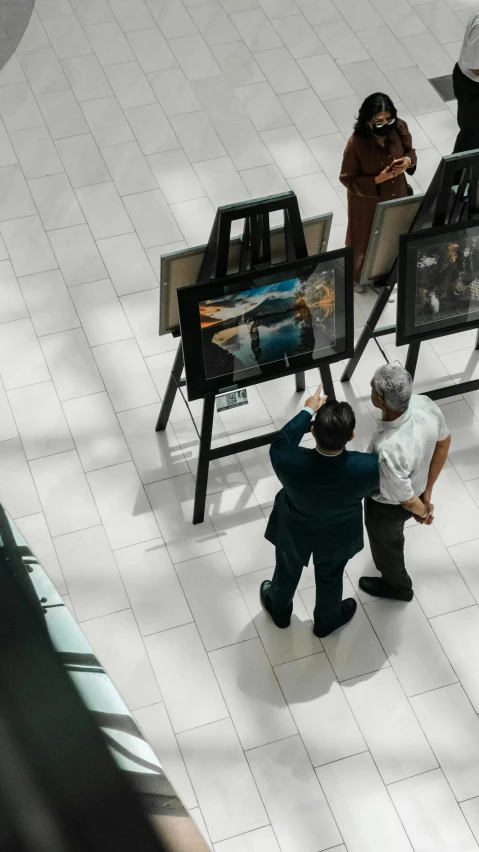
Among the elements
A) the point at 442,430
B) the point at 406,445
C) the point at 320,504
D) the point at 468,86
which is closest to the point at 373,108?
the point at 468,86

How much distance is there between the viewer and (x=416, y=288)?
4.95 m

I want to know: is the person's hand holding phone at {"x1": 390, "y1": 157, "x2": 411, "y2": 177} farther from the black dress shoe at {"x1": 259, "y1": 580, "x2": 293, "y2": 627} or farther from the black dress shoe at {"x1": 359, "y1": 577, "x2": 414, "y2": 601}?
the black dress shoe at {"x1": 259, "y1": 580, "x2": 293, "y2": 627}

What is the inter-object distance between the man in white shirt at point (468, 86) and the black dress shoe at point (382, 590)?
322cm

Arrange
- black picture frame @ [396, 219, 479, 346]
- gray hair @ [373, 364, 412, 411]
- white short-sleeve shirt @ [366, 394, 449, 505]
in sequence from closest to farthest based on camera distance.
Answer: gray hair @ [373, 364, 412, 411] → white short-sleeve shirt @ [366, 394, 449, 505] → black picture frame @ [396, 219, 479, 346]

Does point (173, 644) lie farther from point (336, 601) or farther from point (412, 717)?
point (412, 717)

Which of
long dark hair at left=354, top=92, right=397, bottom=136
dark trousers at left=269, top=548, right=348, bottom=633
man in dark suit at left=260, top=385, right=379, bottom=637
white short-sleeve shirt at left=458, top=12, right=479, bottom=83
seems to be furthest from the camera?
white short-sleeve shirt at left=458, top=12, right=479, bottom=83

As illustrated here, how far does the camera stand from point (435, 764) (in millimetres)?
4465

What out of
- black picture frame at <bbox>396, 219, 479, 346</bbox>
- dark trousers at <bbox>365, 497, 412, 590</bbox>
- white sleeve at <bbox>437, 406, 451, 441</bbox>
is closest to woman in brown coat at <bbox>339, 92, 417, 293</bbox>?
black picture frame at <bbox>396, 219, 479, 346</bbox>

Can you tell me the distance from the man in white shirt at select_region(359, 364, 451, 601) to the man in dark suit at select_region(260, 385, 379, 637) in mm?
139

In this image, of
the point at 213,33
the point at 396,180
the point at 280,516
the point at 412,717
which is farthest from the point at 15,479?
the point at 213,33

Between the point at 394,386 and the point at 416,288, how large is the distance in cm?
112

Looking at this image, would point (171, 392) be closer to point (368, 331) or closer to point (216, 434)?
point (216, 434)

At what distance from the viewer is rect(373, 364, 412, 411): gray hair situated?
13.1ft

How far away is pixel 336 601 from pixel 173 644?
858 mm
